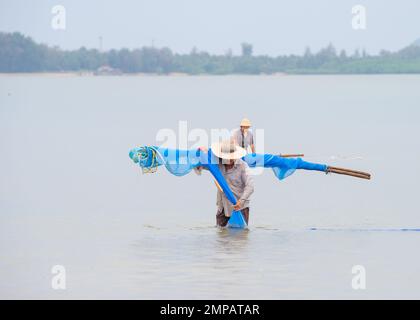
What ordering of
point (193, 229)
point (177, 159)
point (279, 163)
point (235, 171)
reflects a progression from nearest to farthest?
point (235, 171) → point (177, 159) → point (279, 163) → point (193, 229)

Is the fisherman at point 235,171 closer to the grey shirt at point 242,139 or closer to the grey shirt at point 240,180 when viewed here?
the grey shirt at point 240,180

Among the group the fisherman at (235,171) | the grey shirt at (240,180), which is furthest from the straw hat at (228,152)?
the grey shirt at (240,180)

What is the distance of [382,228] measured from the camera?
1856 cm

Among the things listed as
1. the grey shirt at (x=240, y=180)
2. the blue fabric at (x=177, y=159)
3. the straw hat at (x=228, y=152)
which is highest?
the straw hat at (x=228, y=152)

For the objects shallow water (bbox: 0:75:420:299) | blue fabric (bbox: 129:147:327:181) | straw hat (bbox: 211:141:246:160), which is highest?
straw hat (bbox: 211:141:246:160)

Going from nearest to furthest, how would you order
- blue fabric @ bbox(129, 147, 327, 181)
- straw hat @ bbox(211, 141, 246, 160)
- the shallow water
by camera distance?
the shallow water → straw hat @ bbox(211, 141, 246, 160) → blue fabric @ bbox(129, 147, 327, 181)

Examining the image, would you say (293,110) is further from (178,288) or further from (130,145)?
(178,288)

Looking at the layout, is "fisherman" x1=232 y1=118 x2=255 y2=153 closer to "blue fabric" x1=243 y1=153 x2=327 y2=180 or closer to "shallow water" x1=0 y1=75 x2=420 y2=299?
"blue fabric" x1=243 y1=153 x2=327 y2=180

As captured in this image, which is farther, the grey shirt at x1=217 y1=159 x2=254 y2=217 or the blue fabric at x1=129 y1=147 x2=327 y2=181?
the blue fabric at x1=129 y1=147 x2=327 y2=181

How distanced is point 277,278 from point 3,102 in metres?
52.6

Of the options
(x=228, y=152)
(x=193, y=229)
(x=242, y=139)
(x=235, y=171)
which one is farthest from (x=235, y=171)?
(x=193, y=229)

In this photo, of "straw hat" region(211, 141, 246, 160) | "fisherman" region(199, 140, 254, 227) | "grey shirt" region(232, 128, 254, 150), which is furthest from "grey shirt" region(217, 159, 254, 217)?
"grey shirt" region(232, 128, 254, 150)

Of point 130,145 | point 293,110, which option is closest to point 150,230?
point 130,145

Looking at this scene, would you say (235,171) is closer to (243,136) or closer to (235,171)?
(235,171)
